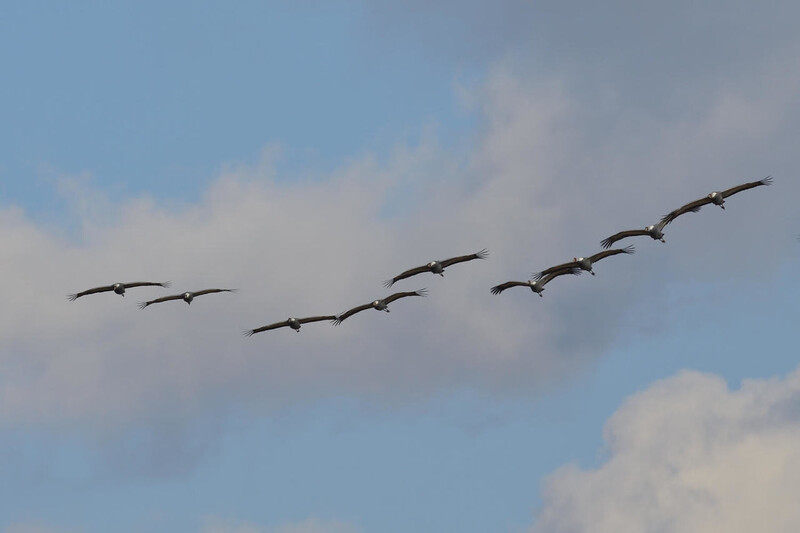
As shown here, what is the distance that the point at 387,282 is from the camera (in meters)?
198

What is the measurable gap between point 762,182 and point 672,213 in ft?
31.7

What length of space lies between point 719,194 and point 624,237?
10829mm

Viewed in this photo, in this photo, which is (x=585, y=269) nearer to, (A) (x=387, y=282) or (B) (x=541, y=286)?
(B) (x=541, y=286)

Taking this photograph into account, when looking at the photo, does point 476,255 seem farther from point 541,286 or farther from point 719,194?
point 719,194

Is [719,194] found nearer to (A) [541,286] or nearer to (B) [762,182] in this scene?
(B) [762,182]

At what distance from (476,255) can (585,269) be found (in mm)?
11937

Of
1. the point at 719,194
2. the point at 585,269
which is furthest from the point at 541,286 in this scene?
the point at 719,194

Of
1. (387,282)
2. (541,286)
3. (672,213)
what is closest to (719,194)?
(672,213)

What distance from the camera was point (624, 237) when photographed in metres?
199

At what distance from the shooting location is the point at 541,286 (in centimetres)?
19938

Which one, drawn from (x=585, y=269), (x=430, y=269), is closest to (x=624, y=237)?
(x=585, y=269)

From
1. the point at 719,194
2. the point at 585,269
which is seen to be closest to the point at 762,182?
the point at 719,194

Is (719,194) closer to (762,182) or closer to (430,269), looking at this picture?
(762,182)

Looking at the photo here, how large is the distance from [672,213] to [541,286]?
15145 mm
